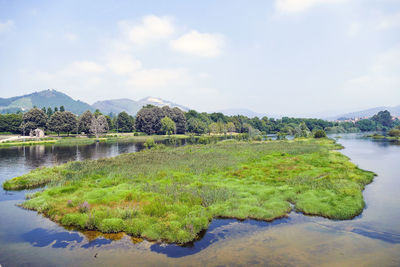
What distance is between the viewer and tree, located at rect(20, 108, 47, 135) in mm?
103312

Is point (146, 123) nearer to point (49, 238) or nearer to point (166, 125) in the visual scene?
point (166, 125)

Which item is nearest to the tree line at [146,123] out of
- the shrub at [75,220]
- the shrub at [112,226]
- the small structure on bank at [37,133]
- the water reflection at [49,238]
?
the small structure on bank at [37,133]

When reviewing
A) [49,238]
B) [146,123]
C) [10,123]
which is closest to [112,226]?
[49,238]

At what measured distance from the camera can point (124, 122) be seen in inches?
5349

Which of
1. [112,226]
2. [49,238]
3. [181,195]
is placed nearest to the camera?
[49,238]

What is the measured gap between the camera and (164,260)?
13.2 meters

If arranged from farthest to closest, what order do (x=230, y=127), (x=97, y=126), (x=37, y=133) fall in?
(x=230, y=127), (x=97, y=126), (x=37, y=133)

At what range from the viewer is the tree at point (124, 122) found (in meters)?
136

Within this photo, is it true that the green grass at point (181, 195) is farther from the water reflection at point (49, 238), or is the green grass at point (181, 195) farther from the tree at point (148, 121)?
the tree at point (148, 121)

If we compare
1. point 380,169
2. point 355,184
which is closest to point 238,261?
point 355,184

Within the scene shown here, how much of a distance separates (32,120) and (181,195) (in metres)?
109

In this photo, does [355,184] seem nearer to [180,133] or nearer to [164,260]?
[164,260]

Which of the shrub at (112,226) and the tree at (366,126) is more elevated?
the tree at (366,126)

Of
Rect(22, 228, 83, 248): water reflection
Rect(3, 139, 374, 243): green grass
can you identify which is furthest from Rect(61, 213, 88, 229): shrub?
Rect(22, 228, 83, 248): water reflection
